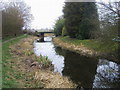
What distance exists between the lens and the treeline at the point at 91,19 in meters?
A: 9.02

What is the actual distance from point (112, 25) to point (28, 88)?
6.40m

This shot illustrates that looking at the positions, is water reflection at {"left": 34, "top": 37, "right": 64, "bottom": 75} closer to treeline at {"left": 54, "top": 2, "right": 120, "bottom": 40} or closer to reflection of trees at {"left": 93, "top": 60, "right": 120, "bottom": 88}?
reflection of trees at {"left": 93, "top": 60, "right": 120, "bottom": 88}

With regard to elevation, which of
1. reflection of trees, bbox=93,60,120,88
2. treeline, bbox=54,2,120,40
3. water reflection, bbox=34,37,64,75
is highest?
treeline, bbox=54,2,120,40

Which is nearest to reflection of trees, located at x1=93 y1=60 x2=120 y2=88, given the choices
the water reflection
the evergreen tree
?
the water reflection

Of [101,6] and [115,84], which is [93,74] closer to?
[115,84]

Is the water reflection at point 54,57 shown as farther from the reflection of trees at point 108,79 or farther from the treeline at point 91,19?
the treeline at point 91,19

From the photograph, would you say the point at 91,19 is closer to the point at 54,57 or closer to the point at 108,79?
the point at 54,57

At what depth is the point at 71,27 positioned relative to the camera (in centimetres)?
2184

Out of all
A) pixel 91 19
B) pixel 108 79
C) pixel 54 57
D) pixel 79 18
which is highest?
pixel 79 18

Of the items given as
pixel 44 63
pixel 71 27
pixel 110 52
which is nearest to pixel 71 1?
pixel 71 27

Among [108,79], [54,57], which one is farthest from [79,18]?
[108,79]

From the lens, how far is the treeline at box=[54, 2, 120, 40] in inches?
355

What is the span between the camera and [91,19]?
1533 cm

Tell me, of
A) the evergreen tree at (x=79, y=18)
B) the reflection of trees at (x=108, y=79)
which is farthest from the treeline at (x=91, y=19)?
the reflection of trees at (x=108, y=79)
